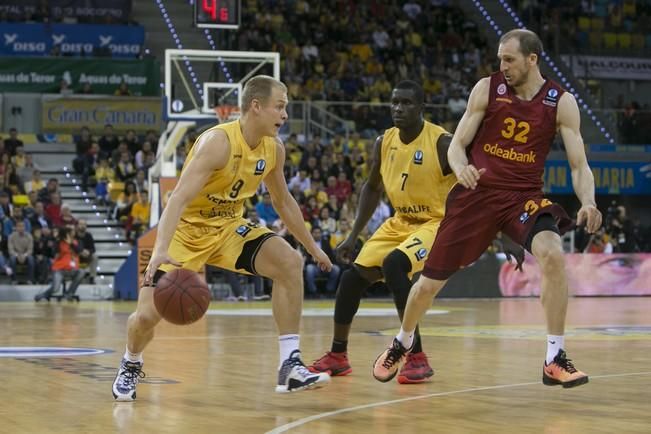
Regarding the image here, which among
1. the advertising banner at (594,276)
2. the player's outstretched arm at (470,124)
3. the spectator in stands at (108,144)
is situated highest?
the spectator in stands at (108,144)

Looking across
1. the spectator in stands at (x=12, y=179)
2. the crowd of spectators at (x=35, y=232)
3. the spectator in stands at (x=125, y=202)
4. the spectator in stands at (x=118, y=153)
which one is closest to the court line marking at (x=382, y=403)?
the crowd of spectators at (x=35, y=232)

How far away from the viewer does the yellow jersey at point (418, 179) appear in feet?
28.5

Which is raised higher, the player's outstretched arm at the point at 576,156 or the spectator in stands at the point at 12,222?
the player's outstretched arm at the point at 576,156

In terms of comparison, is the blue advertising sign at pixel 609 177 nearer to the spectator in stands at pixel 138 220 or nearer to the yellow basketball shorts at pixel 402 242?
the spectator in stands at pixel 138 220

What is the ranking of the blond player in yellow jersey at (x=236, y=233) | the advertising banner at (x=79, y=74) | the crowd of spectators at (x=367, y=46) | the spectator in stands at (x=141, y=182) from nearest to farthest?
the blond player in yellow jersey at (x=236, y=233) → the spectator in stands at (x=141, y=182) → the advertising banner at (x=79, y=74) → the crowd of spectators at (x=367, y=46)

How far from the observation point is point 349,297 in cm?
877

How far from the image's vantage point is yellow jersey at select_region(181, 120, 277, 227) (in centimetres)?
732

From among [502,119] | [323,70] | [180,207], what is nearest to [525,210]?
[502,119]

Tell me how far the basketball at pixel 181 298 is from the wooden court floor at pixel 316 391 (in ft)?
1.68

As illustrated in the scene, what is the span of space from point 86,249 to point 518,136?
49.2 ft

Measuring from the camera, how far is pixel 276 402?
23.5 ft

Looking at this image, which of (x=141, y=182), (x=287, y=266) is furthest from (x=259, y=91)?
(x=141, y=182)

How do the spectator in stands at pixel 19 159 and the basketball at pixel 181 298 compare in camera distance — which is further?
the spectator in stands at pixel 19 159

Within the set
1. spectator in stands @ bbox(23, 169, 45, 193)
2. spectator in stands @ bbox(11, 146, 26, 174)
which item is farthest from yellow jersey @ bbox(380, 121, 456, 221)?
spectator in stands @ bbox(11, 146, 26, 174)
